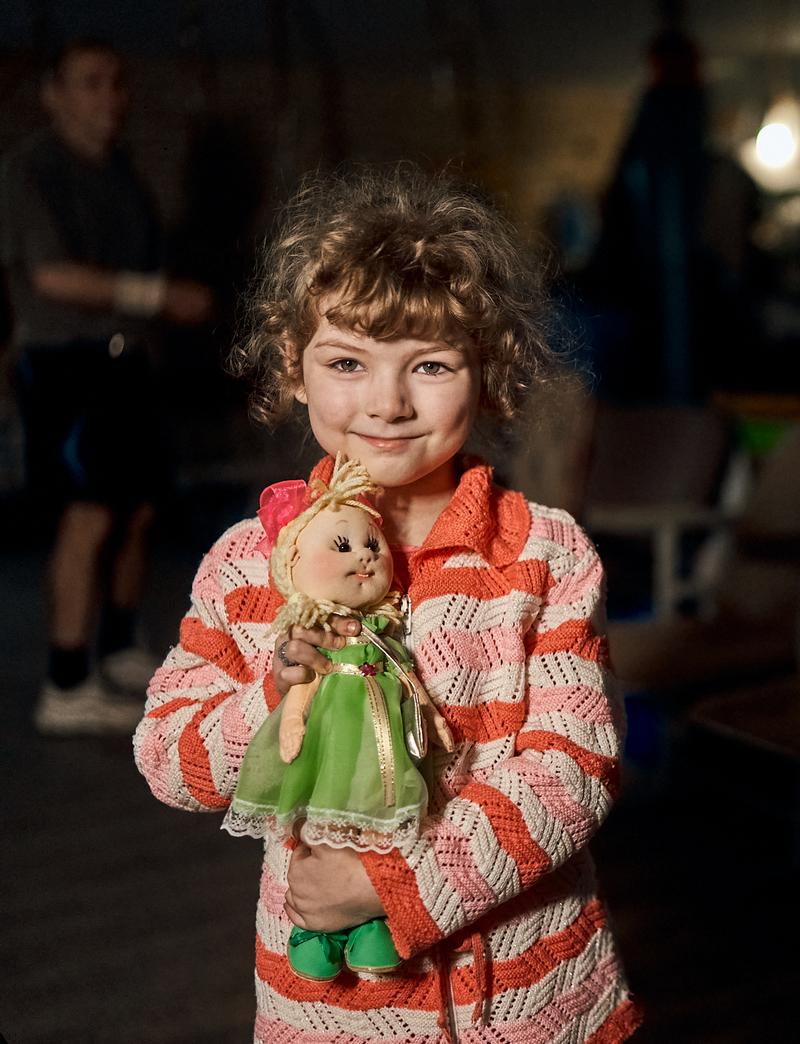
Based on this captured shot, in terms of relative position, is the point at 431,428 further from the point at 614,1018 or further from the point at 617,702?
the point at 614,1018

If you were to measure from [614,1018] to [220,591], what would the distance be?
0.50 meters

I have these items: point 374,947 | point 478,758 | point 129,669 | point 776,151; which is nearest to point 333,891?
point 374,947

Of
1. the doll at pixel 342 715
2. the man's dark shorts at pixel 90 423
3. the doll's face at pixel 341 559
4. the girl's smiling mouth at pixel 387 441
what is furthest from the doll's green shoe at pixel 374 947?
the man's dark shorts at pixel 90 423

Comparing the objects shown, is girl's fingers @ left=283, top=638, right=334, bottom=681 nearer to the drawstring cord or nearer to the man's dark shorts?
the drawstring cord

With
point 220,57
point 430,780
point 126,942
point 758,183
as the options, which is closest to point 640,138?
point 758,183

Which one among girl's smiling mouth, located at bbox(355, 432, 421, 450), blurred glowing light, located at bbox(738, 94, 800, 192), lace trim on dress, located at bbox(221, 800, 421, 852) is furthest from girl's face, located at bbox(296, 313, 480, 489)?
blurred glowing light, located at bbox(738, 94, 800, 192)

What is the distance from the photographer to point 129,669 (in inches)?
55.9

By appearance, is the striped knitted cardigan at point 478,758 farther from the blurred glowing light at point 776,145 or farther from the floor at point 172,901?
the blurred glowing light at point 776,145

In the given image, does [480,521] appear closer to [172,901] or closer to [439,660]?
[439,660]

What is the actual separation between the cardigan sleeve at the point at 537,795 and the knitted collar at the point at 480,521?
0.04m

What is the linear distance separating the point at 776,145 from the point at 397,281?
14.5 ft

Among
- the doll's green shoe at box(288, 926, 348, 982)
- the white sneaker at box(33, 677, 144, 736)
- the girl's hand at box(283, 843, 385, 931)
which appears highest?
the girl's hand at box(283, 843, 385, 931)

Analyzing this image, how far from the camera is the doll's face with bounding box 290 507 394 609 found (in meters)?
0.79

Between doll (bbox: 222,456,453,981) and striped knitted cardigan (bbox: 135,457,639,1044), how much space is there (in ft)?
0.20
